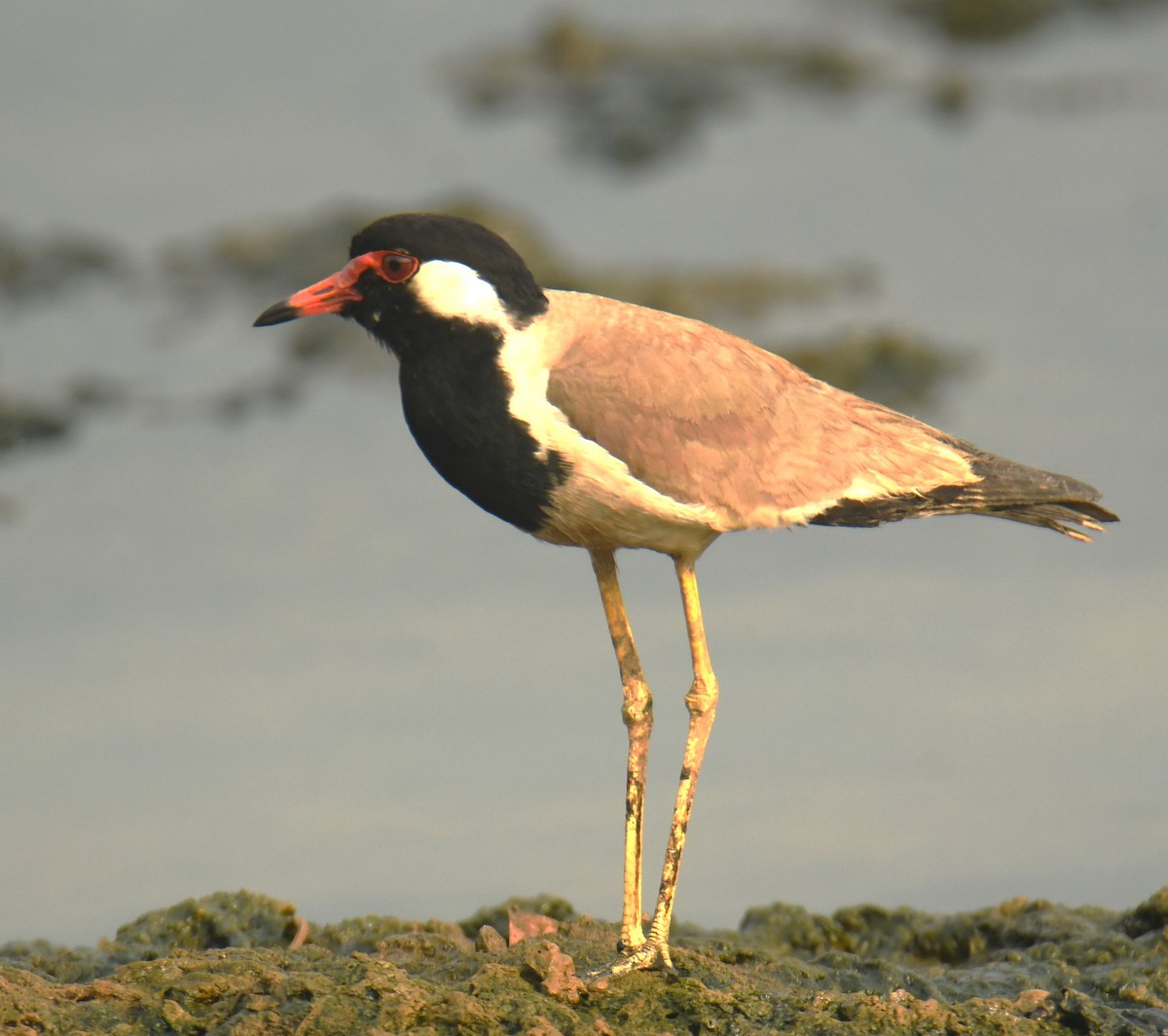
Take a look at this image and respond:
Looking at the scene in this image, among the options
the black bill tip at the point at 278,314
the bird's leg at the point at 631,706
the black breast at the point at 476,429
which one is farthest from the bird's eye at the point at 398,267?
the bird's leg at the point at 631,706

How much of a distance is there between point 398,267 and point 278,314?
1.75 feet

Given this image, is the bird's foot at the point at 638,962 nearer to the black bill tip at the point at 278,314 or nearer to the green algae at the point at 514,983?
the green algae at the point at 514,983

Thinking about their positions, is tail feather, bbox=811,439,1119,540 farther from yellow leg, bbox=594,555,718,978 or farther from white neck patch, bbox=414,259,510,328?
white neck patch, bbox=414,259,510,328

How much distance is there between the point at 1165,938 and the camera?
23.5 feet

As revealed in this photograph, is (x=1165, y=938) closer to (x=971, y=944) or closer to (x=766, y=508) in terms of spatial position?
(x=971, y=944)

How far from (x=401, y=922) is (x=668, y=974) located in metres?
1.87

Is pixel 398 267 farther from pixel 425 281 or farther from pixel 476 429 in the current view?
pixel 476 429

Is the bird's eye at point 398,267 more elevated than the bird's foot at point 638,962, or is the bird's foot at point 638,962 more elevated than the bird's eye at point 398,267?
the bird's eye at point 398,267

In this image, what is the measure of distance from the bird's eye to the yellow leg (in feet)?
4.90

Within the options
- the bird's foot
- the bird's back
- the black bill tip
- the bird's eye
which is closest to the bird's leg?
the bird's foot

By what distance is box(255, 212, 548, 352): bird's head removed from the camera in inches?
237

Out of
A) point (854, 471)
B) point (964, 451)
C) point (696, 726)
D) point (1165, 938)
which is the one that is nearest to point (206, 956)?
point (696, 726)

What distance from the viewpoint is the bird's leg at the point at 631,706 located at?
631 centimetres

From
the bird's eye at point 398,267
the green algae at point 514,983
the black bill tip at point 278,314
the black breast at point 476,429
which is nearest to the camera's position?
the green algae at point 514,983
